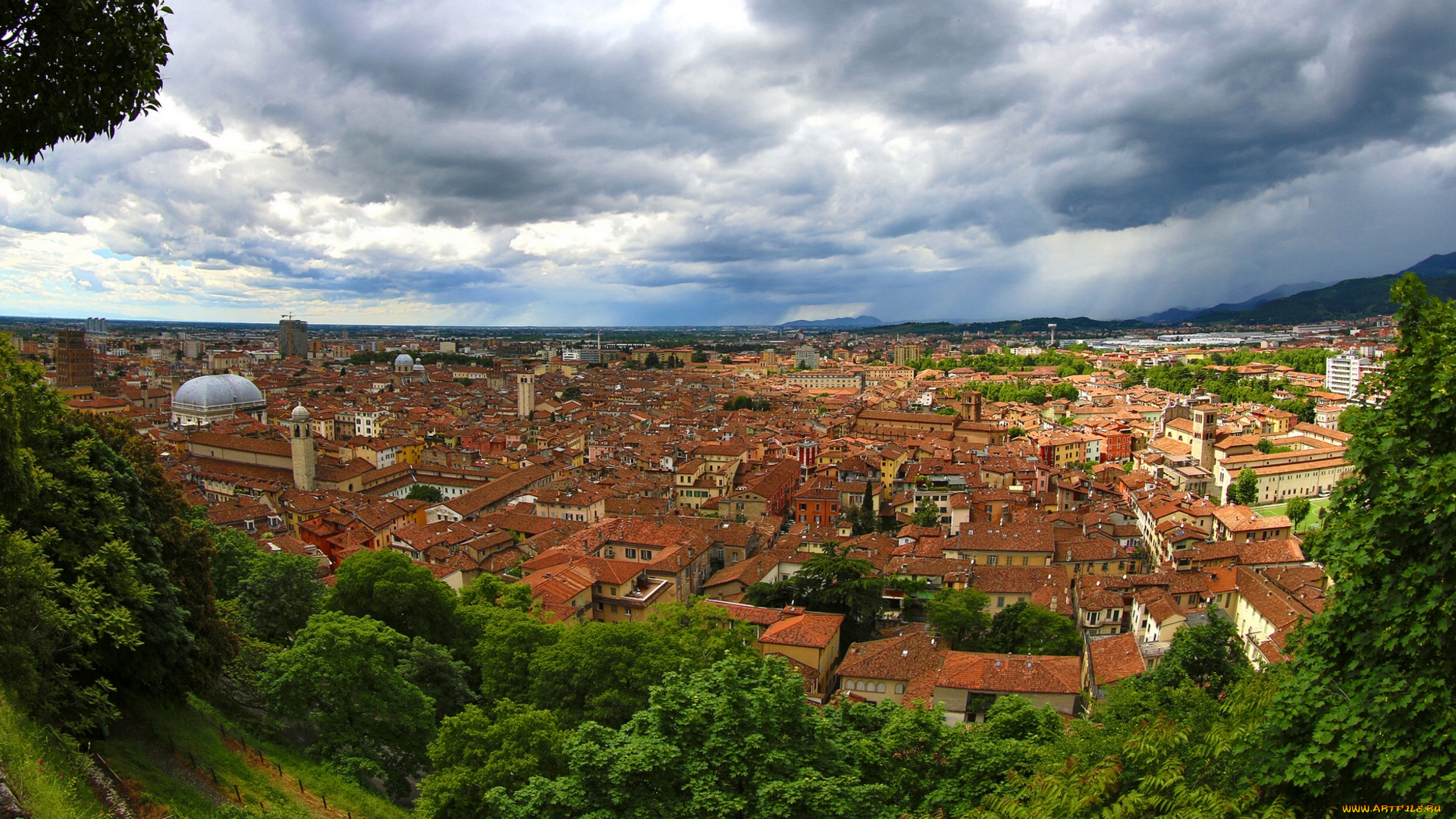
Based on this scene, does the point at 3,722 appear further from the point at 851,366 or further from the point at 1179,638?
the point at 851,366

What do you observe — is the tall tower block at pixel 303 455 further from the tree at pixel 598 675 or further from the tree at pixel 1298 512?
the tree at pixel 1298 512

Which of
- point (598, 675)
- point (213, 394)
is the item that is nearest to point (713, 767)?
point (598, 675)

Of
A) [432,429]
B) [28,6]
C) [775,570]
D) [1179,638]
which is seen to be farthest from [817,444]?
[28,6]

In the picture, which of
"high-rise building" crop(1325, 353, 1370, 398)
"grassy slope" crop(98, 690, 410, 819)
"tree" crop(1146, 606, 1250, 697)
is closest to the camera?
"grassy slope" crop(98, 690, 410, 819)

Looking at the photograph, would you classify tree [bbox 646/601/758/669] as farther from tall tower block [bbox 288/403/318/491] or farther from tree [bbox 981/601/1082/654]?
tall tower block [bbox 288/403/318/491]

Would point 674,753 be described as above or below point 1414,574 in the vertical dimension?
below

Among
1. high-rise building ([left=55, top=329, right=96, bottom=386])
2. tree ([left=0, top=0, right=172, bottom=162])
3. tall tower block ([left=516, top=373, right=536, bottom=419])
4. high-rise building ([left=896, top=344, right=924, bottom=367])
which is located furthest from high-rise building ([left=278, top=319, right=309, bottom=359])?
tree ([left=0, top=0, right=172, bottom=162])
